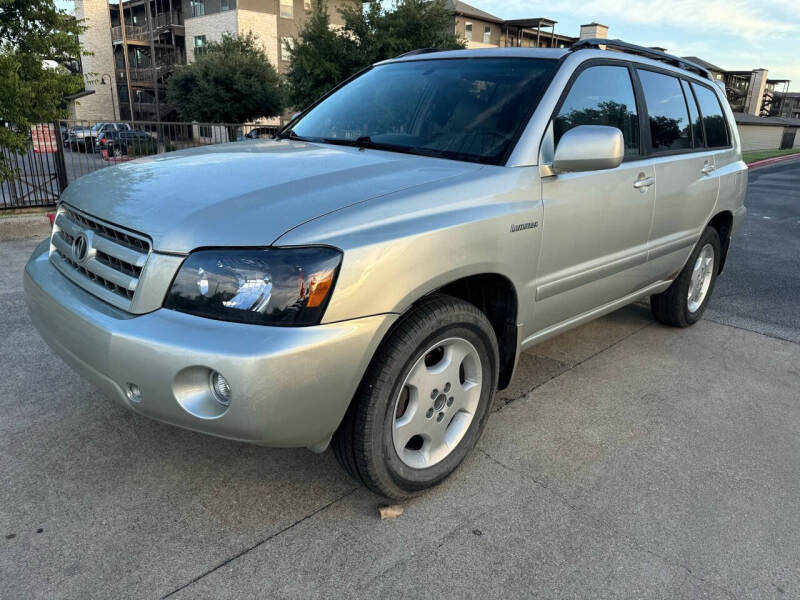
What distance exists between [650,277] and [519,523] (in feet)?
6.97

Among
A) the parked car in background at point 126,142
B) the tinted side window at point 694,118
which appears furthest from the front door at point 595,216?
the parked car in background at point 126,142

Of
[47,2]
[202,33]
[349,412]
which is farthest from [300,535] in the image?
[202,33]

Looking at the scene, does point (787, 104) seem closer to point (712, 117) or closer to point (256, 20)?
point (256, 20)

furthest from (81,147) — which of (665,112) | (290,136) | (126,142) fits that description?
(665,112)

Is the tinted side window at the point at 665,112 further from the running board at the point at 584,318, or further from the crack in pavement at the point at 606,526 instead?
the crack in pavement at the point at 606,526

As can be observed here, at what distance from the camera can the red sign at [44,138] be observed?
8852 mm

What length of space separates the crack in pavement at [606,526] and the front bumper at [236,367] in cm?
102

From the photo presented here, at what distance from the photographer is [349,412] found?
222 cm

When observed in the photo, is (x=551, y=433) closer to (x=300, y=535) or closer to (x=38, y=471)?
(x=300, y=535)

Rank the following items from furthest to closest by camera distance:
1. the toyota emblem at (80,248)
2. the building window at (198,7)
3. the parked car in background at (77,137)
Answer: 1. the building window at (198,7)
2. the parked car in background at (77,137)
3. the toyota emblem at (80,248)

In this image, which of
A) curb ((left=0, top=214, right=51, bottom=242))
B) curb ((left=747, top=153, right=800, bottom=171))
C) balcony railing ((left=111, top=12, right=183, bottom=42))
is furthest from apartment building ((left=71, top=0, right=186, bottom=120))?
curb ((left=0, top=214, right=51, bottom=242))

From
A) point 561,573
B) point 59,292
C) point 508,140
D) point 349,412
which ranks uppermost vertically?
point 508,140

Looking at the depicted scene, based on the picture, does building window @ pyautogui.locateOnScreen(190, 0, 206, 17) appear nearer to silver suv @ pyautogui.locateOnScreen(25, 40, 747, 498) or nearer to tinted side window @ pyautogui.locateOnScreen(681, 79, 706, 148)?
silver suv @ pyautogui.locateOnScreen(25, 40, 747, 498)

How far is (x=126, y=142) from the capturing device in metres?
12.5
